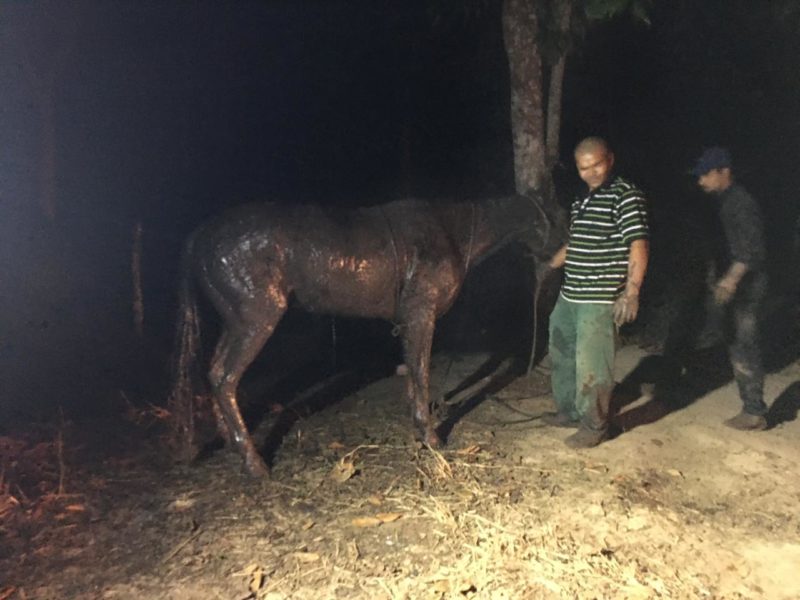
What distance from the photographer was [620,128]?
9.22 m

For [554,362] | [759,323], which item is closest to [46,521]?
[554,362]

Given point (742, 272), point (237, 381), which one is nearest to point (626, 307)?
point (742, 272)

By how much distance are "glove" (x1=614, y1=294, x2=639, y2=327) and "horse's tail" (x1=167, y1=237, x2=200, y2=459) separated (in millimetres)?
2846

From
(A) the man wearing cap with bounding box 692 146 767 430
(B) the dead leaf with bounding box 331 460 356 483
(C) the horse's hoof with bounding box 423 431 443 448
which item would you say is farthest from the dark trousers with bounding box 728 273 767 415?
(B) the dead leaf with bounding box 331 460 356 483

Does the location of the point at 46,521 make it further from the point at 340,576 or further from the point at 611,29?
the point at 611,29

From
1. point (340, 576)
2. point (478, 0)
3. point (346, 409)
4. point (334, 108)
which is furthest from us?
point (334, 108)

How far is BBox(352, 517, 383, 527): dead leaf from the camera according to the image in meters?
3.60

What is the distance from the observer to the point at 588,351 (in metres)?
4.38

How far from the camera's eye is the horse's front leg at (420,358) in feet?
14.9

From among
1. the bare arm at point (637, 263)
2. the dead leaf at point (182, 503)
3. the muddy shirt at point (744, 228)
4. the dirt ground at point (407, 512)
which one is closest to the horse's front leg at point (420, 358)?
the dirt ground at point (407, 512)

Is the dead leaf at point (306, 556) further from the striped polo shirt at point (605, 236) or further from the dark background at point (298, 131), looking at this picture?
the dark background at point (298, 131)

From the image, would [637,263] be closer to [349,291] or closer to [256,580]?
[349,291]

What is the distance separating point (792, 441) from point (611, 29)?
638 centimetres

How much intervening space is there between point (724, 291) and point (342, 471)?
2.97 meters
